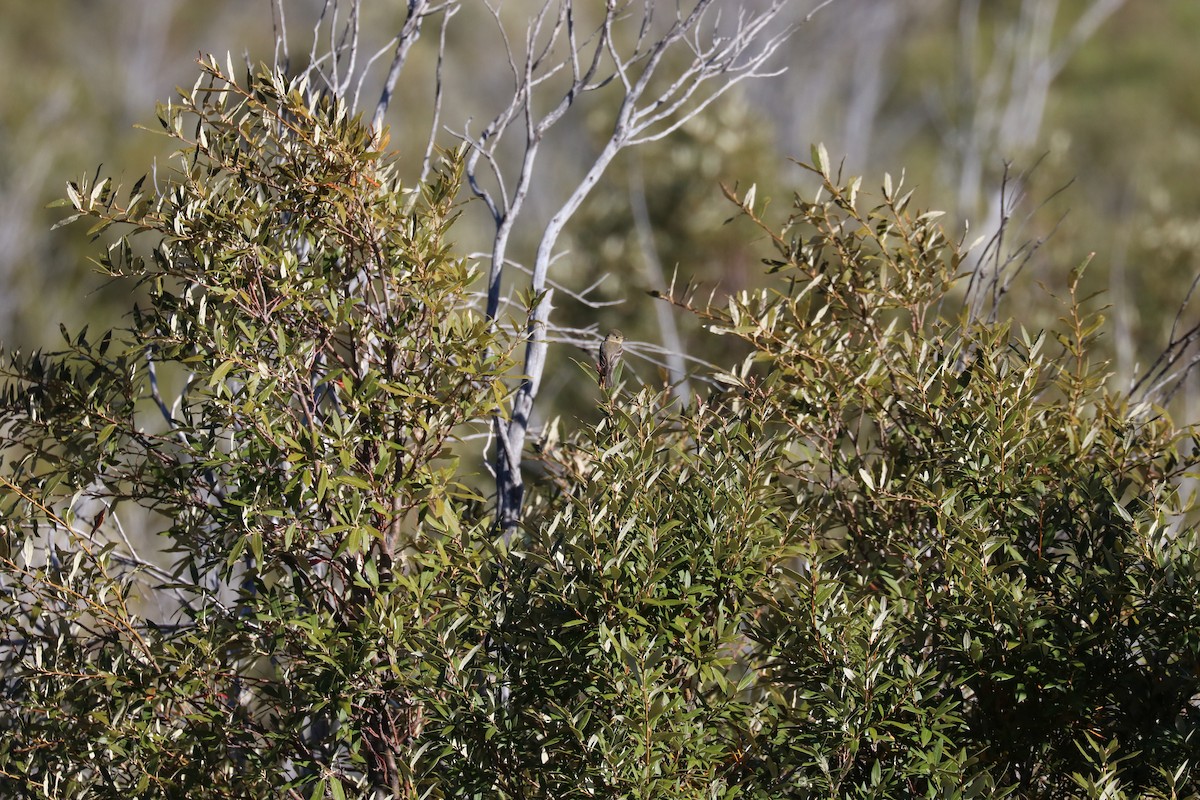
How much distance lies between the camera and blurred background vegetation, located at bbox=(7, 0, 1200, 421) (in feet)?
30.5

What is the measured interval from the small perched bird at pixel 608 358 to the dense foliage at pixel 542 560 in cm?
6

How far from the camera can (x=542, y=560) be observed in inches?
79.0

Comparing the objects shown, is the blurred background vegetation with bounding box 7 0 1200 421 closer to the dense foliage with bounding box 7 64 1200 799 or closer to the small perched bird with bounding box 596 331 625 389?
the dense foliage with bounding box 7 64 1200 799

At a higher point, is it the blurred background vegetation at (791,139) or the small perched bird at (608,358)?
the blurred background vegetation at (791,139)

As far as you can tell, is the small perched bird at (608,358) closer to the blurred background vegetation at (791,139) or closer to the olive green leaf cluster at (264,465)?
the olive green leaf cluster at (264,465)

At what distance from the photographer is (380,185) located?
2309mm

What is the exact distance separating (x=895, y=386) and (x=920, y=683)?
76 cm

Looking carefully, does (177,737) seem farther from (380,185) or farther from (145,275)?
(380,185)

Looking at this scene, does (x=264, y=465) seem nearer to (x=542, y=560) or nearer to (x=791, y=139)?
(x=542, y=560)

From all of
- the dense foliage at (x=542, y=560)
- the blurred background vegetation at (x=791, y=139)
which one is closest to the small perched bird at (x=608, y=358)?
the dense foliage at (x=542, y=560)

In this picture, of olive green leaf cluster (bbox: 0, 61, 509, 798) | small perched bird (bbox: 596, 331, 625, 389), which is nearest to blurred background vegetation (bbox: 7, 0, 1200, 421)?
olive green leaf cluster (bbox: 0, 61, 509, 798)

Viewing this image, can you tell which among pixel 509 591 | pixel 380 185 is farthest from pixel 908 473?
pixel 380 185

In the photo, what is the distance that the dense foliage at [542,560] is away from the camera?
197 centimetres

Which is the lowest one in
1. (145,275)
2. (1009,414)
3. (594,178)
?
(1009,414)
